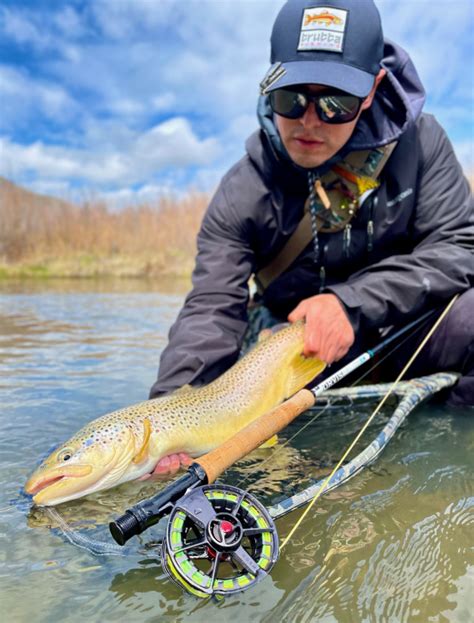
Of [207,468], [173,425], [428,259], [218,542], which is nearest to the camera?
[218,542]

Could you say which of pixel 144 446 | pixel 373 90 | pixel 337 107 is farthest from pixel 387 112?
pixel 144 446

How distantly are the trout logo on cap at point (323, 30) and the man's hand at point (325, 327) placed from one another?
101 centimetres

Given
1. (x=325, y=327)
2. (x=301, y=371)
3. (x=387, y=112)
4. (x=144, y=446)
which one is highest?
(x=387, y=112)

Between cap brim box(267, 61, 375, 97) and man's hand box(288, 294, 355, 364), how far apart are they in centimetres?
84

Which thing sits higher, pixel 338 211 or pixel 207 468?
pixel 338 211

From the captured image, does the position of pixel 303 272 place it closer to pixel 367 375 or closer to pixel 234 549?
pixel 367 375

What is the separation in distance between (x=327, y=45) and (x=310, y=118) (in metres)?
0.29

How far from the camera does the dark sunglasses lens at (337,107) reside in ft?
8.02

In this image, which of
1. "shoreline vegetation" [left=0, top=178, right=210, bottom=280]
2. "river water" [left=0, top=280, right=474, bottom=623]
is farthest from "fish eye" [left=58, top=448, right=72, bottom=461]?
"shoreline vegetation" [left=0, top=178, right=210, bottom=280]

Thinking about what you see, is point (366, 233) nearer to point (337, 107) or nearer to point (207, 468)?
point (337, 107)

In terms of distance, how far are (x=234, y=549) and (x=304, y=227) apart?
182 centimetres

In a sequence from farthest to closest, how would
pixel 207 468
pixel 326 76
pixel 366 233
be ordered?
pixel 366 233 → pixel 326 76 → pixel 207 468

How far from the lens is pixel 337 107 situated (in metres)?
2.46

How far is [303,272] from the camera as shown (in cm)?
309
